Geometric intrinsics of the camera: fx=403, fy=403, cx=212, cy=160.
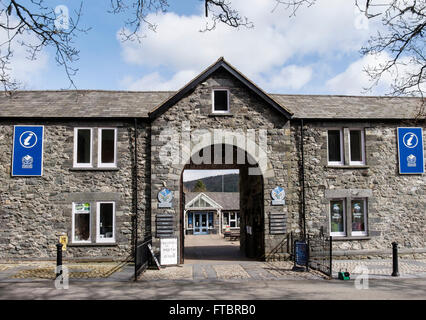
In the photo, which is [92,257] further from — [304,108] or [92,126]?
[304,108]

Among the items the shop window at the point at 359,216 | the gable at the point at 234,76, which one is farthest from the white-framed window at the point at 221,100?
the shop window at the point at 359,216

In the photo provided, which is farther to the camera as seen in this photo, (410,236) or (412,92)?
(410,236)

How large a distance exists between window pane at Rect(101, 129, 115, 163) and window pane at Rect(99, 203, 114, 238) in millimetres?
1859

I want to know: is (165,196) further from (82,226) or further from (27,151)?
(27,151)

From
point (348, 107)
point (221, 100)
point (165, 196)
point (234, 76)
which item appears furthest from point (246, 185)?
point (348, 107)

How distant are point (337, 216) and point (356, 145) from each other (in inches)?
125

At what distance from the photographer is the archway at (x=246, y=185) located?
16.4 meters

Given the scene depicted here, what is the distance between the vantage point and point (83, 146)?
1644 cm

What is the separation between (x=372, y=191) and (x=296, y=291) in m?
8.35

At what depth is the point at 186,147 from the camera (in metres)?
15.9

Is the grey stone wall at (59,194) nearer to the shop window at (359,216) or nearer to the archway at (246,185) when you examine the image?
the archway at (246,185)

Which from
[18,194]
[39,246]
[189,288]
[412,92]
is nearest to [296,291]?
[189,288]

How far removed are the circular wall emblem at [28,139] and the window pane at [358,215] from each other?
521 inches

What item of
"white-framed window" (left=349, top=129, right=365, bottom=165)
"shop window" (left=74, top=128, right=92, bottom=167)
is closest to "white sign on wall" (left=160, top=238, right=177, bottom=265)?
"shop window" (left=74, top=128, right=92, bottom=167)
